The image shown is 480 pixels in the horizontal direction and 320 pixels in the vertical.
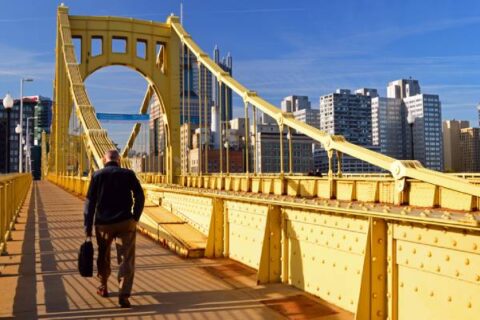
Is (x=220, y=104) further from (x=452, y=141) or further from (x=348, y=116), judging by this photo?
(x=348, y=116)

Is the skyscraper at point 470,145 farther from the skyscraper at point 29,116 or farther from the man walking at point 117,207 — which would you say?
the skyscraper at point 29,116

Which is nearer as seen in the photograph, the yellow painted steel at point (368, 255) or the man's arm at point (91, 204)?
the yellow painted steel at point (368, 255)

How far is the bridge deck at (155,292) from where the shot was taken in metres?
5.66

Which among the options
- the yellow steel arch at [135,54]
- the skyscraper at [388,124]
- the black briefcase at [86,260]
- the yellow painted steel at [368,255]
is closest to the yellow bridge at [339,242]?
the yellow painted steel at [368,255]

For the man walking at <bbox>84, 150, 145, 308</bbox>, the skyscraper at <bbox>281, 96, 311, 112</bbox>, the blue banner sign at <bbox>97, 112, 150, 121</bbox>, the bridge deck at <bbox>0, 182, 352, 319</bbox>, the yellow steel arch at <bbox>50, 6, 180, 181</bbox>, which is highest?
the skyscraper at <bbox>281, 96, 311, 112</bbox>

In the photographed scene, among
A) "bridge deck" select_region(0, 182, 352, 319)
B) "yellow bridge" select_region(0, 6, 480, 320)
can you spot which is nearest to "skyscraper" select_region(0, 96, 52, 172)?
→ "yellow bridge" select_region(0, 6, 480, 320)

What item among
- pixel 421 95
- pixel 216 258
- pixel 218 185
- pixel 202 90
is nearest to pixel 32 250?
pixel 216 258

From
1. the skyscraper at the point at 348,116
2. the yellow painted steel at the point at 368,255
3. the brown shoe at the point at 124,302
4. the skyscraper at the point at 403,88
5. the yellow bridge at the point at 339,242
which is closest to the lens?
the yellow painted steel at the point at 368,255

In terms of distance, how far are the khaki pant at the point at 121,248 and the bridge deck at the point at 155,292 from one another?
309mm

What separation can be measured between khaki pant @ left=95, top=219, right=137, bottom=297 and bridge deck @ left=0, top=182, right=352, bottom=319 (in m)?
0.31

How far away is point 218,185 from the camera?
21359 mm

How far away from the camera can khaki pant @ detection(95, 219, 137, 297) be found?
19.9 feet

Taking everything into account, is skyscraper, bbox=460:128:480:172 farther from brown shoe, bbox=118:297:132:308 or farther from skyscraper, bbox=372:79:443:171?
brown shoe, bbox=118:297:132:308

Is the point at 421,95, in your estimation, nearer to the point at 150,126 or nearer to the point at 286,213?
the point at 150,126
